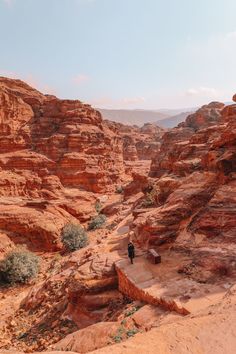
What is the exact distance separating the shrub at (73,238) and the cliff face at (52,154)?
2.50 m

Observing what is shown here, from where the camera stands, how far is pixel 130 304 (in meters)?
8.57

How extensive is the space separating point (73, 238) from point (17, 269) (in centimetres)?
478

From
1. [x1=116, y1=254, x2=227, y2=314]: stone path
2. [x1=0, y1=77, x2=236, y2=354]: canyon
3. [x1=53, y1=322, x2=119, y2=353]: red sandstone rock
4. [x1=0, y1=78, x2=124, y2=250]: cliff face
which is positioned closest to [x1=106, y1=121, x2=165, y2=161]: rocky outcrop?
[x1=0, y1=78, x2=124, y2=250]: cliff face

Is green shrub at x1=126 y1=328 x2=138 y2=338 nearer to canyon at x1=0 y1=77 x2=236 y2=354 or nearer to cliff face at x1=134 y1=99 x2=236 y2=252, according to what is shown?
canyon at x1=0 y1=77 x2=236 y2=354

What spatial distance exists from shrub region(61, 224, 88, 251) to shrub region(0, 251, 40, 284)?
363 cm

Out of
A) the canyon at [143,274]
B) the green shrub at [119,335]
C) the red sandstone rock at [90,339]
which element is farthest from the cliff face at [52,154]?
the green shrub at [119,335]

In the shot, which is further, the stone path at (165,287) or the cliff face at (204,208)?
the cliff face at (204,208)

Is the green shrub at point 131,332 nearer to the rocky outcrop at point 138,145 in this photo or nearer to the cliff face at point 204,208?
the cliff face at point 204,208

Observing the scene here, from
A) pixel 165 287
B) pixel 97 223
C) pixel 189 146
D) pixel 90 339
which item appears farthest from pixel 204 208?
pixel 97 223

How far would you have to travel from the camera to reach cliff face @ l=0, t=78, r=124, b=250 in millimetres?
28281

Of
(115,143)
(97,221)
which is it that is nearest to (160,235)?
(97,221)

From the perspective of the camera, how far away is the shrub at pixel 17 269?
15.3 metres

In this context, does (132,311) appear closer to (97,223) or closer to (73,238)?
(73,238)

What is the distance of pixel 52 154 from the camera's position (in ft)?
110
